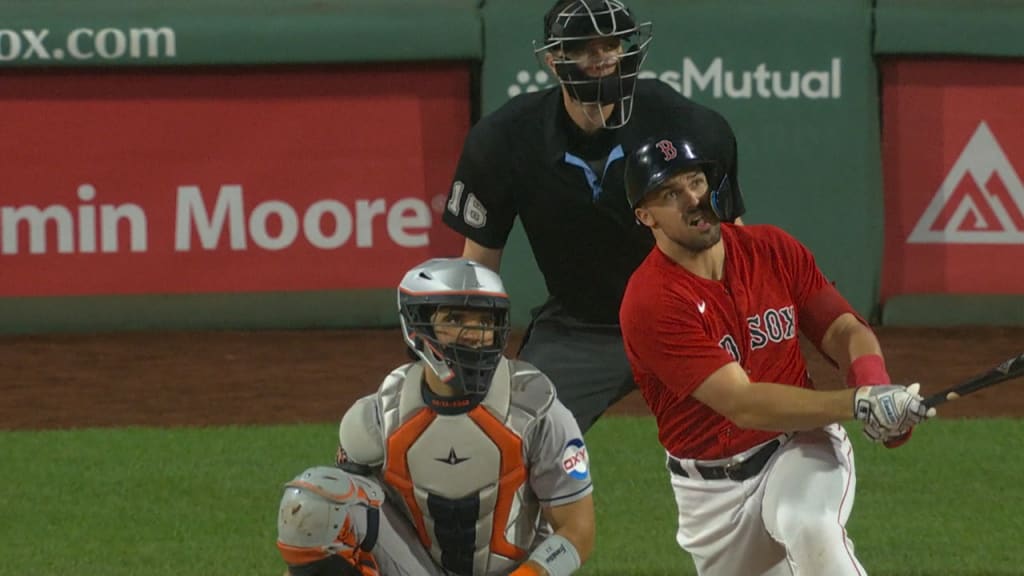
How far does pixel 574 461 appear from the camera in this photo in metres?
5.03

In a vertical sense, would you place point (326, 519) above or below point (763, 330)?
below

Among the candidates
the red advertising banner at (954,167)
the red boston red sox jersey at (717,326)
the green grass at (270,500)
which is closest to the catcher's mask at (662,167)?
the red boston red sox jersey at (717,326)

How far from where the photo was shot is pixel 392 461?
5039 millimetres

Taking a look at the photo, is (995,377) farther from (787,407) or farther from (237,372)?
(237,372)

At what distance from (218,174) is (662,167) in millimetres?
7513

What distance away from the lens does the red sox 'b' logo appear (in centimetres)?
522

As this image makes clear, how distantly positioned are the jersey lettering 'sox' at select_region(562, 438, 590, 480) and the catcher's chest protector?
109 millimetres

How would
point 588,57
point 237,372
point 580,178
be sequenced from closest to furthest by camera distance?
point 588,57
point 580,178
point 237,372

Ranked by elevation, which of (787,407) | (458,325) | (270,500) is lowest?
(270,500)

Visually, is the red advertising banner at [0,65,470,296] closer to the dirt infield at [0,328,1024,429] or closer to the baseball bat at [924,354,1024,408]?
the dirt infield at [0,328,1024,429]

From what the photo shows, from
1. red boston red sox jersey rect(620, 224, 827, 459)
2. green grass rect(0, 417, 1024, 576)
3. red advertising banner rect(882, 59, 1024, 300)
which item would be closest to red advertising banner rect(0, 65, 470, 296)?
green grass rect(0, 417, 1024, 576)

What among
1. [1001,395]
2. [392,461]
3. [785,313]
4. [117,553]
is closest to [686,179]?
[785,313]

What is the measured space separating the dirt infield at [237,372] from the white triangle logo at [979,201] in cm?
63

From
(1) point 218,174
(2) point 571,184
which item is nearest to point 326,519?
(2) point 571,184
